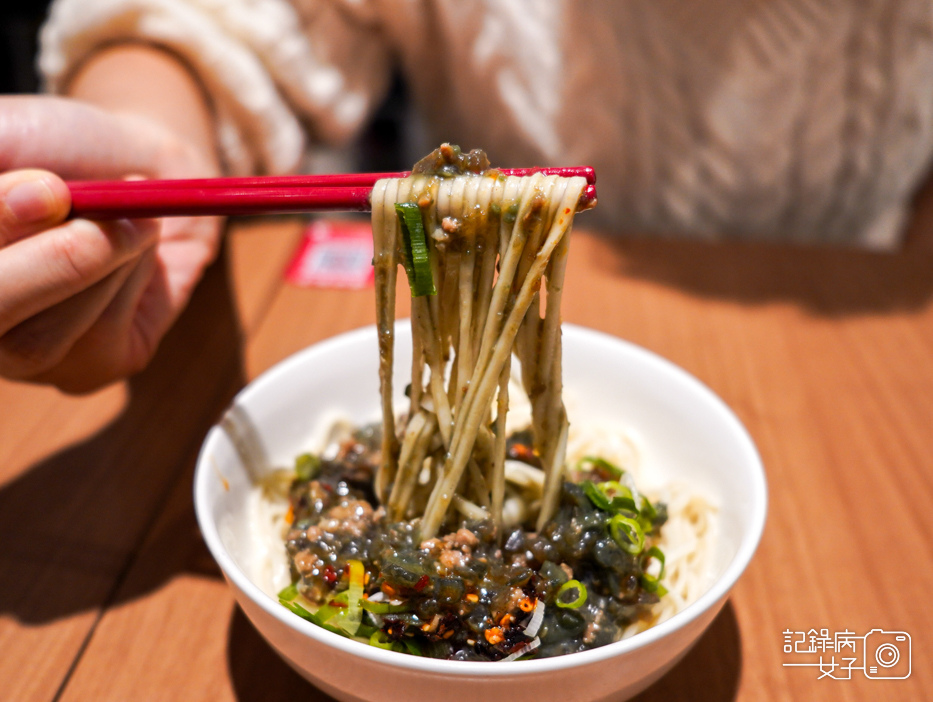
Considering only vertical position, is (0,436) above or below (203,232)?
below

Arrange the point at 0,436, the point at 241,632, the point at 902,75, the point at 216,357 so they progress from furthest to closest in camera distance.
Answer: the point at 902,75 < the point at 216,357 < the point at 0,436 < the point at 241,632

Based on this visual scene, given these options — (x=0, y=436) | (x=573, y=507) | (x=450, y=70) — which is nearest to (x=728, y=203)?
(x=450, y=70)

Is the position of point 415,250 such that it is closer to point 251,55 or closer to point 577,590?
point 577,590

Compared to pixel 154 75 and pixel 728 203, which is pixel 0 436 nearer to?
pixel 154 75

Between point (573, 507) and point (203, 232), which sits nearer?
point (573, 507)

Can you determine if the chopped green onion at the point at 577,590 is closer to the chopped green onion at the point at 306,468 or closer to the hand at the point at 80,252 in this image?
the chopped green onion at the point at 306,468

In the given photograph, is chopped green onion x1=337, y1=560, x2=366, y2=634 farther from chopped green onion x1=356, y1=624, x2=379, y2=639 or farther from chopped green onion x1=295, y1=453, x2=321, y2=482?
chopped green onion x1=295, y1=453, x2=321, y2=482
